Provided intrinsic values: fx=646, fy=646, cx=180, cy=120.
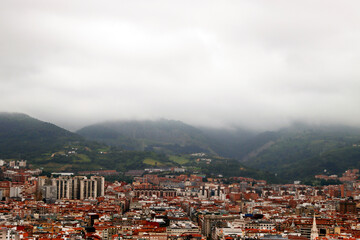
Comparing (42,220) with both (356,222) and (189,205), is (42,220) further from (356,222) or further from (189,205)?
(356,222)

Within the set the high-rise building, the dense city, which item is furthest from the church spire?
the high-rise building

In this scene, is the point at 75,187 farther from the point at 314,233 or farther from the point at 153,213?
the point at 314,233

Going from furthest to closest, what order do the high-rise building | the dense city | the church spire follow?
1. the high-rise building
2. the dense city
3. the church spire

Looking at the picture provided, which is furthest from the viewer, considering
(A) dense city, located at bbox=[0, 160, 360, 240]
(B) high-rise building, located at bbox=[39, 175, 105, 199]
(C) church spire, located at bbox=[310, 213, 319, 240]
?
(B) high-rise building, located at bbox=[39, 175, 105, 199]

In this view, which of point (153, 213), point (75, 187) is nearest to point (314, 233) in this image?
point (153, 213)

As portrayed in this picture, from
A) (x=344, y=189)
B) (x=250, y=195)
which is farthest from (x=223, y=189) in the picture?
(x=344, y=189)

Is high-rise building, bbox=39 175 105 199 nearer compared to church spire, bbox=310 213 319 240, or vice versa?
church spire, bbox=310 213 319 240

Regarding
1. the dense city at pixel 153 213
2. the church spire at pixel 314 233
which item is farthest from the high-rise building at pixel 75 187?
the church spire at pixel 314 233

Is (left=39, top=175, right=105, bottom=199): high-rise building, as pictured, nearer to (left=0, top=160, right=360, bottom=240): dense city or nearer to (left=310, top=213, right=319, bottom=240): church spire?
Result: (left=0, top=160, right=360, bottom=240): dense city
